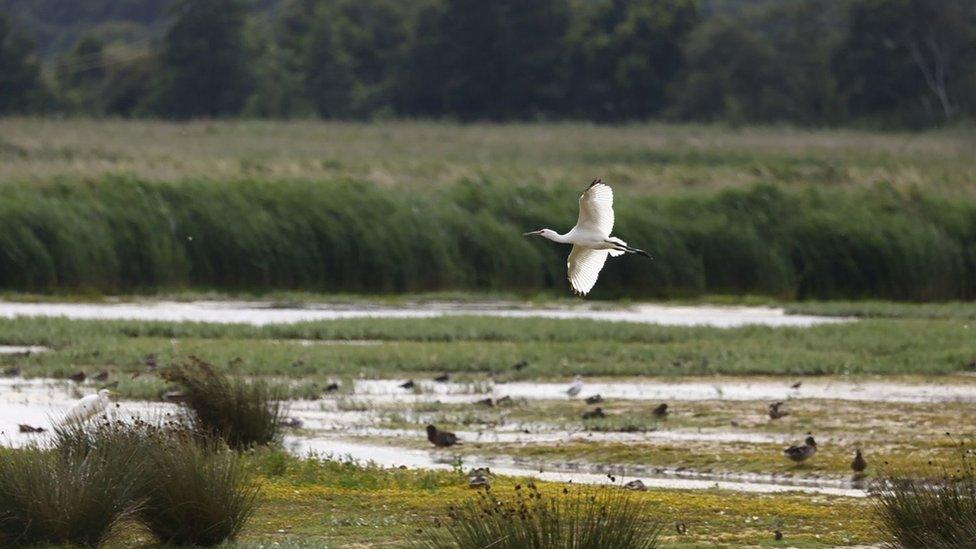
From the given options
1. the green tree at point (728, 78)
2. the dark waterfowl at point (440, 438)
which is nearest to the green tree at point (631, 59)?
the green tree at point (728, 78)

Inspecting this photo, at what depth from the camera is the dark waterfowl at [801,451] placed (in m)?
17.2

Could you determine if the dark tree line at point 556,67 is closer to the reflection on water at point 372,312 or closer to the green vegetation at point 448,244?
the green vegetation at point 448,244

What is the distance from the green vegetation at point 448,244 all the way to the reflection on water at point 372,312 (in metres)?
2.14

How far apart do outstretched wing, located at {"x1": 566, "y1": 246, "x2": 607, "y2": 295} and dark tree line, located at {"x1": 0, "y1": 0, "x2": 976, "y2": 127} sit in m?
63.4

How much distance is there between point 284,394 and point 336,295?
14471 mm

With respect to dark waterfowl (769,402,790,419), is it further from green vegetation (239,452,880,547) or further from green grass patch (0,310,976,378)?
green vegetation (239,452,880,547)

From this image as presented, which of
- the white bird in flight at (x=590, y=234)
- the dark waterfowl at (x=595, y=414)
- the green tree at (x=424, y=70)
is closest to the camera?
the white bird in flight at (x=590, y=234)

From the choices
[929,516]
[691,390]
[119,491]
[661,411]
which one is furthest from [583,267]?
[691,390]

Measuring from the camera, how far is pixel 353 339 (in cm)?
2783

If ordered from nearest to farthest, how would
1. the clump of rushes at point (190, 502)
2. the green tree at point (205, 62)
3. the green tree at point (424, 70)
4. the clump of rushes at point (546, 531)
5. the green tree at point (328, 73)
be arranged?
the clump of rushes at point (546, 531) → the clump of rushes at point (190, 502) → the green tree at point (205, 62) → the green tree at point (424, 70) → the green tree at point (328, 73)

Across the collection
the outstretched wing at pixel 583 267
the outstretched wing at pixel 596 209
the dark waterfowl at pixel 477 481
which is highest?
the outstretched wing at pixel 596 209

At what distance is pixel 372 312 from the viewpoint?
32.7 meters

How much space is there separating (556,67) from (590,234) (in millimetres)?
73873

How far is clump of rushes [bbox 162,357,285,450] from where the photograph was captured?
17.0m
